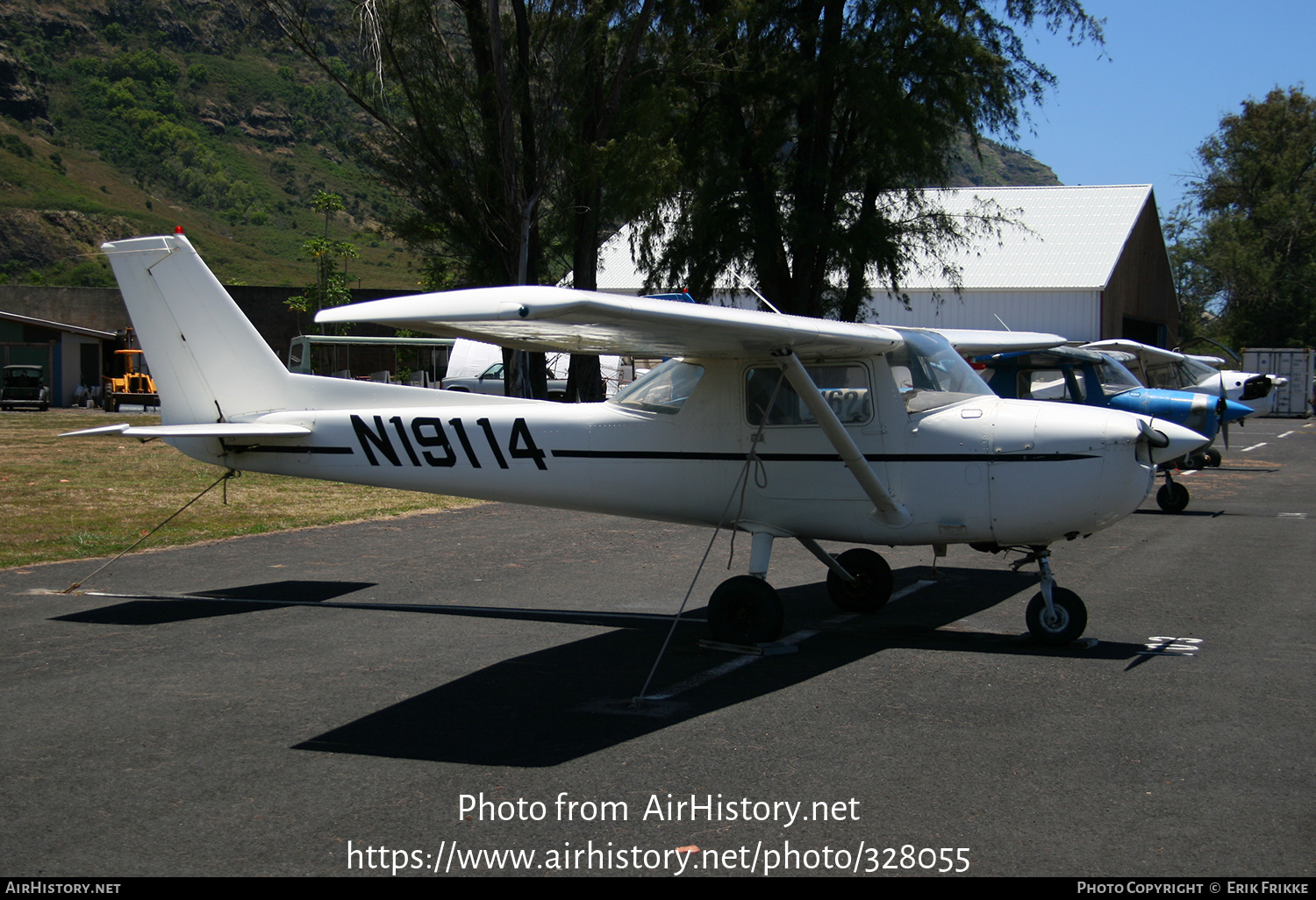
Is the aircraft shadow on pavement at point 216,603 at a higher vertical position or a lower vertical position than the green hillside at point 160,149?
lower

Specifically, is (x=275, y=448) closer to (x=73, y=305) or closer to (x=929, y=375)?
(x=929, y=375)

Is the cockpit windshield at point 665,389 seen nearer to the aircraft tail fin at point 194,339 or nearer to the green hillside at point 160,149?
the aircraft tail fin at point 194,339

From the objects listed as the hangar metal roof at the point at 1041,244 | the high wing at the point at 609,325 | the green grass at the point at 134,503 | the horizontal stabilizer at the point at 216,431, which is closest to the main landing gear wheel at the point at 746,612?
the high wing at the point at 609,325

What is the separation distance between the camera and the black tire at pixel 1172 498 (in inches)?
568

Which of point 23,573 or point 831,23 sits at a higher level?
point 831,23

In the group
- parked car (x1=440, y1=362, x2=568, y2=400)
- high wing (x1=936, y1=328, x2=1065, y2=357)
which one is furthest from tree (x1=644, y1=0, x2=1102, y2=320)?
A: high wing (x1=936, y1=328, x2=1065, y2=357)

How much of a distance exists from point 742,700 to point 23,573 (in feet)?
23.2

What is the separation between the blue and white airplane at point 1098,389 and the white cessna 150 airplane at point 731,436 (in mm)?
7147

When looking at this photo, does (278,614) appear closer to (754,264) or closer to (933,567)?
(933,567)

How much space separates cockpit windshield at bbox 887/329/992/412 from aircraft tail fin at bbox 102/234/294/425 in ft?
15.6

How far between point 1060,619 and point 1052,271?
3762 centimetres
